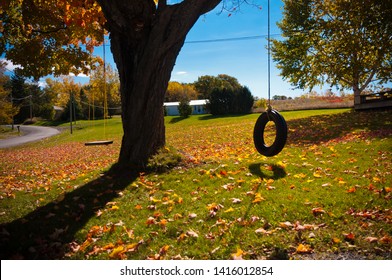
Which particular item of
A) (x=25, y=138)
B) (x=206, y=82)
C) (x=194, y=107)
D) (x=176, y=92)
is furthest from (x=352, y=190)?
(x=206, y=82)

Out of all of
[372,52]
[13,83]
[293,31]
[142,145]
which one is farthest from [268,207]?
[13,83]

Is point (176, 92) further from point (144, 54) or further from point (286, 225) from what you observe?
point (286, 225)

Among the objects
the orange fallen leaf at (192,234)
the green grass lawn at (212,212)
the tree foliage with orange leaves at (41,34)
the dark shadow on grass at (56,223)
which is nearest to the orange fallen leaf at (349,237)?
the green grass lawn at (212,212)

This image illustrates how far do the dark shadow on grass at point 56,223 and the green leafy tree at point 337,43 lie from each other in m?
20.0

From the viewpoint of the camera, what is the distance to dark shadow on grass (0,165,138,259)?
Result: 14.9 ft

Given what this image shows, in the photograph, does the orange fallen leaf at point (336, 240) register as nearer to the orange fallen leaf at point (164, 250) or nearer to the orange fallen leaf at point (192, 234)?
the orange fallen leaf at point (192, 234)

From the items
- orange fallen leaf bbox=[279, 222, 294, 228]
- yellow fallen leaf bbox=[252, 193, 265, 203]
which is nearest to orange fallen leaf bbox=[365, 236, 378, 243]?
orange fallen leaf bbox=[279, 222, 294, 228]

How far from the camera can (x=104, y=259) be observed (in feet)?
13.7

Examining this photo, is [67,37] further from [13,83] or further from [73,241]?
[13,83]

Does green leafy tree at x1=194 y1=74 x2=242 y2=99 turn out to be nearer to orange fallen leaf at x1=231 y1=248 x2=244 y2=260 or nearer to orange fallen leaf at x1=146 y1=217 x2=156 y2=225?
orange fallen leaf at x1=146 y1=217 x2=156 y2=225

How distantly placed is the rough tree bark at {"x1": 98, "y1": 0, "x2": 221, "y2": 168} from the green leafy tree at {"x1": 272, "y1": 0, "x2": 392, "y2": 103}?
55.6ft

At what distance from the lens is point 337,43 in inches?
Answer: 861

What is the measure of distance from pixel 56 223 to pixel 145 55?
4.60m
